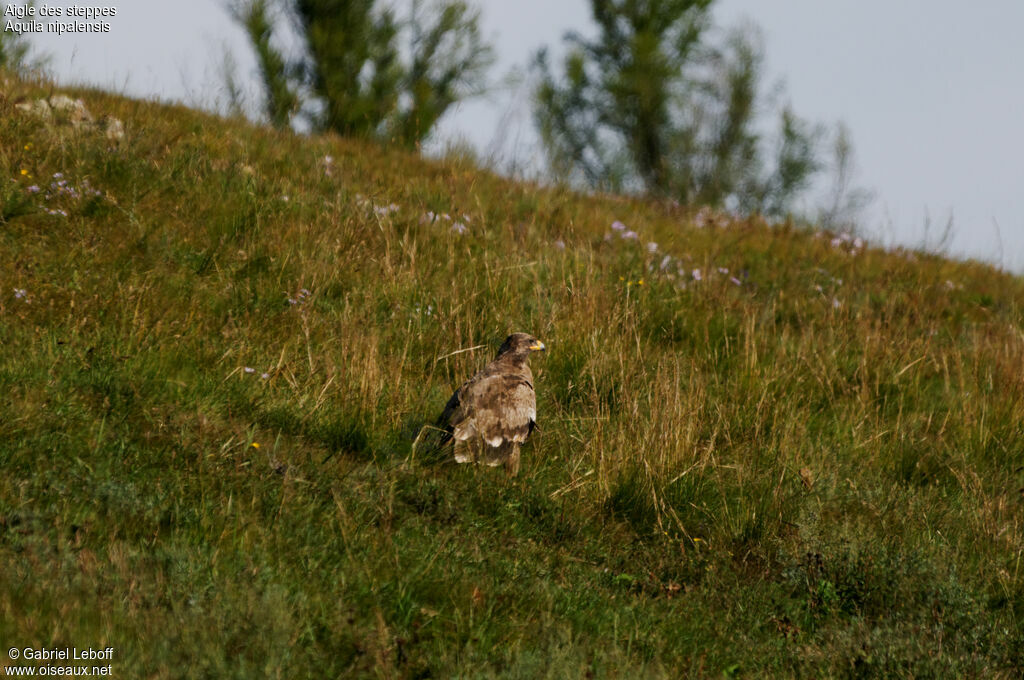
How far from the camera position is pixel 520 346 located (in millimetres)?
5840

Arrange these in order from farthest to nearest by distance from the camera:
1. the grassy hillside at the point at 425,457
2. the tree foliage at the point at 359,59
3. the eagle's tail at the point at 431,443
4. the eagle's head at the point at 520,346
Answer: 1. the tree foliage at the point at 359,59
2. the eagle's head at the point at 520,346
3. the eagle's tail at the point at 431,443
4. the grassy hillside at the point at 425,457

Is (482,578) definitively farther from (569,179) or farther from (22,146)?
(569,179)

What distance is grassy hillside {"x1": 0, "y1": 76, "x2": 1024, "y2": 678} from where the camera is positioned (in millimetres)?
3584

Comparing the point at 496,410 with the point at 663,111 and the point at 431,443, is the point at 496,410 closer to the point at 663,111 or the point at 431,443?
the point at 431,443

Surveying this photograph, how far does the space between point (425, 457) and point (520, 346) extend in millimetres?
1178

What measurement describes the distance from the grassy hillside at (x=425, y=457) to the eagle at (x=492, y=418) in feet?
0.54

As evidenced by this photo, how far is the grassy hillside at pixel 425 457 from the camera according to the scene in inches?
141

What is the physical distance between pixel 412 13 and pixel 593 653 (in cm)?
1917

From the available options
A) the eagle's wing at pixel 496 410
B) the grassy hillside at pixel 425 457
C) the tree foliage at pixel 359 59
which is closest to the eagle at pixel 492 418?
the eagle's wing at pixel 496 410

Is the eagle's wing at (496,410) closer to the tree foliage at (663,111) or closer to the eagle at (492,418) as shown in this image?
the eagle at (492,418)

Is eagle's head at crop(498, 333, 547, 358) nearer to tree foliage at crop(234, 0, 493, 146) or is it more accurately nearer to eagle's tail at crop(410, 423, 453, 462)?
eagle's tail at crop(410, 423, 453, 462)

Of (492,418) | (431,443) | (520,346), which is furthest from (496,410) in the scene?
(520,346)

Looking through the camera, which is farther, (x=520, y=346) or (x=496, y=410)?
(x=520, y=346)

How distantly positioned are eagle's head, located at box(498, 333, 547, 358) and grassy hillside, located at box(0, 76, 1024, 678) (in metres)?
0.41
